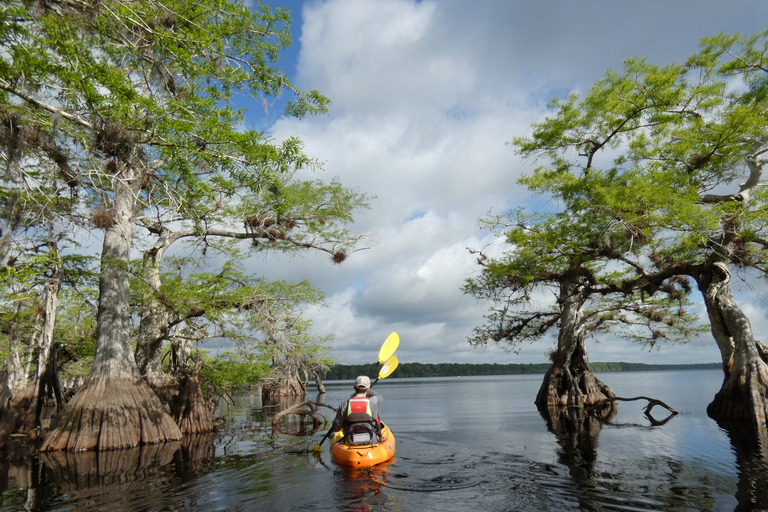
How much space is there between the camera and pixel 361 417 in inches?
371

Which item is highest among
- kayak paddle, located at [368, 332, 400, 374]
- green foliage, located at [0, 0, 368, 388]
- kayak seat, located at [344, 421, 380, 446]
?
green foliage, located at [0, 0, 368, 388]

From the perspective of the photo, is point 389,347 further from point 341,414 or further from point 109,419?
point 109,419

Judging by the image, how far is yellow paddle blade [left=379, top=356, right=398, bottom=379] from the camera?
502 inches

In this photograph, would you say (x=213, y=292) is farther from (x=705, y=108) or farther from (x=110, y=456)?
(x=705, y=108)

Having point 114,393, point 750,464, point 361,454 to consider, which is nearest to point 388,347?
point 361,454

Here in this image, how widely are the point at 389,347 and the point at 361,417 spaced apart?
15.6ft

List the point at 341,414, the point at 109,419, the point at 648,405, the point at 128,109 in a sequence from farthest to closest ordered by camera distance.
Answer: the point at 648,405, the point at 109,419, the point at 341,414, the point at 128,109

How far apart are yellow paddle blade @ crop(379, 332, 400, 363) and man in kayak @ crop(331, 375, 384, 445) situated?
352 centimetres

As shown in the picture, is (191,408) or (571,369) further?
(571,369)

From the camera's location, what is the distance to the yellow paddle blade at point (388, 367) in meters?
12.7

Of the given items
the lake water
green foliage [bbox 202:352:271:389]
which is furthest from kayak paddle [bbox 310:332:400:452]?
green foliage [bbox 202:352:271:389]

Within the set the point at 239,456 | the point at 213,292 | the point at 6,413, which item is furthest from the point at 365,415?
the point at 6,413

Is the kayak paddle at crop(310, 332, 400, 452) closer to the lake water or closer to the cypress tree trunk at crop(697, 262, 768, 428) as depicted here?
the lake water

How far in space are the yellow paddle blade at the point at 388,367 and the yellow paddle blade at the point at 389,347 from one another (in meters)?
0.34
